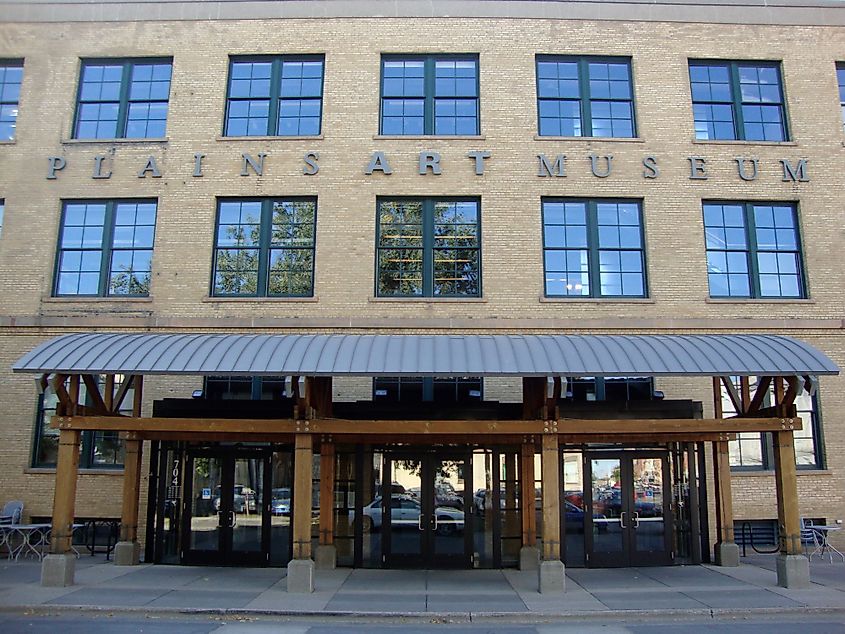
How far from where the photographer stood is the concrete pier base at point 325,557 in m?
14.6

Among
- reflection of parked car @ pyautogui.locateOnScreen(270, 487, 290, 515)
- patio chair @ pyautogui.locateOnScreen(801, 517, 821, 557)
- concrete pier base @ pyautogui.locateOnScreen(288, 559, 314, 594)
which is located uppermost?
reflection of parked car @ pyautogui.locateOnScreen(270, 487, 290, 515)

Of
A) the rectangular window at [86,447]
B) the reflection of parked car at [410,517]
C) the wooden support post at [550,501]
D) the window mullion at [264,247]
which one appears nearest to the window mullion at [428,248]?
the window mullion at [264,247]

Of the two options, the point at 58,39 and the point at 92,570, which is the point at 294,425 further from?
the point at 58,39

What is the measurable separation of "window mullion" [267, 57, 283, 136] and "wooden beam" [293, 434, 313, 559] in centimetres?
859

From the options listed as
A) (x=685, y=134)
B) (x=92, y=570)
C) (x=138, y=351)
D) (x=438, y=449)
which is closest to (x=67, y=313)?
(x=138, y=351)

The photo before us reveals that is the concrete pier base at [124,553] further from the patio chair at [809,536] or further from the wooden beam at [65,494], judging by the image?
the patio chair at [809,536]

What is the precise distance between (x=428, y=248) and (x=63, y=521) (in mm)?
9433

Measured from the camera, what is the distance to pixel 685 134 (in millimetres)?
17406

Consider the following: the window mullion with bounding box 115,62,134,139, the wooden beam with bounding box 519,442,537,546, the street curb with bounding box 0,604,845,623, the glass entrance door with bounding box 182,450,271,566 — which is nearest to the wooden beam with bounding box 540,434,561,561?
the street curb with bounding box 0,604,845,623

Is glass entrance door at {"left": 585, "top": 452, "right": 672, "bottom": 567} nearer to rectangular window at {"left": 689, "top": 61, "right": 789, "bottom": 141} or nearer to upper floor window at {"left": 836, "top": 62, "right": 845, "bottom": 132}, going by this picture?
rectangular window at {"left": 689, "top": 61, "right": 789, "bottom": 141}

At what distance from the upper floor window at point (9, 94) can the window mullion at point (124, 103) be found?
8.58 feet

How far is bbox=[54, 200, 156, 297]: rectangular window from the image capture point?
55.8 ft

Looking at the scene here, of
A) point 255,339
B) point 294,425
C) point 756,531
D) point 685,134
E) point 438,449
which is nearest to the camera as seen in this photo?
point 294,425

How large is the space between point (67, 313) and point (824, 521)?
59.5ft
